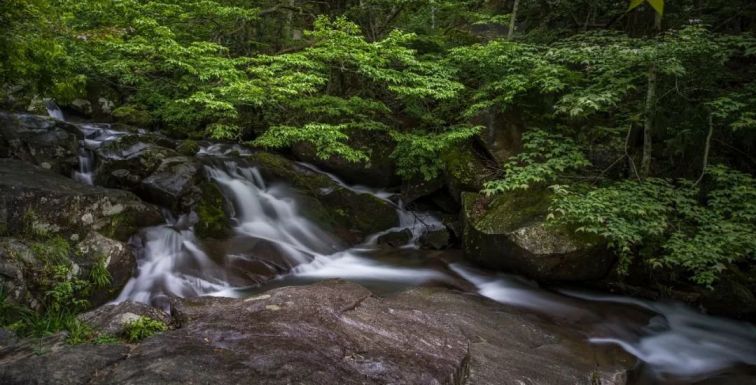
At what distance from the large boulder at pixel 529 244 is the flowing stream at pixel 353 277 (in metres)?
0.31

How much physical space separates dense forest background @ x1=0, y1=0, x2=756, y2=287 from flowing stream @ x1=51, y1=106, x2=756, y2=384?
2.54 feet

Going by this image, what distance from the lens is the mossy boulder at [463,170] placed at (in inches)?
342

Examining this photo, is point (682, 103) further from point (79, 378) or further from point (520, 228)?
point (79, 378)

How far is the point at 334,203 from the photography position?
9516mm

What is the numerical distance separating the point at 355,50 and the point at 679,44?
498 cm

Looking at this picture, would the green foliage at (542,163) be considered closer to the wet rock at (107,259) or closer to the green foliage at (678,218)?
the green foliage at (678,218)

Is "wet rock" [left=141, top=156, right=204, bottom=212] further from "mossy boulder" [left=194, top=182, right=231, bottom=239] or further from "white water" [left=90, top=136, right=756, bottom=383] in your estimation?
"white water" [left=90, top=136, right=756, bottom=383]

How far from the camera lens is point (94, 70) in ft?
29.5

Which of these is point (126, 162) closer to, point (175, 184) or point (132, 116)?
point (175, 184)

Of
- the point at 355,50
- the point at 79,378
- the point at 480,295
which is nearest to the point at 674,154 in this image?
the point at 480,295

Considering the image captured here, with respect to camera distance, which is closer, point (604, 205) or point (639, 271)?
point (604, 205)

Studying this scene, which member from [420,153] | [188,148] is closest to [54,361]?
[420,153]

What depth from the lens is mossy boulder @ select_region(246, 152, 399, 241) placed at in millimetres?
9133

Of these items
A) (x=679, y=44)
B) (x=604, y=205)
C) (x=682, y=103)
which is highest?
(x=679, y=44)
